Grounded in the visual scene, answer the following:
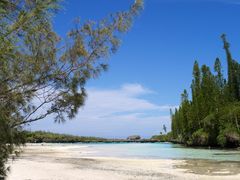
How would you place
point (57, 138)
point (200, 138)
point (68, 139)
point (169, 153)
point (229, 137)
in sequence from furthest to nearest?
point (68, 139) → point (57, 138) → point (200, 138) → point (229, 137) → point (169, 153)

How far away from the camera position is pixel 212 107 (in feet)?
259

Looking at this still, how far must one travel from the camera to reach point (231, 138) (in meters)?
63.4

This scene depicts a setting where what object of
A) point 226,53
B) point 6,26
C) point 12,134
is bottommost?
point 12,134

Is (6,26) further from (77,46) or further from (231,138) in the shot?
(231,138)

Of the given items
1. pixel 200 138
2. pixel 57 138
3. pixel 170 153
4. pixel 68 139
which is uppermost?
pixel 57 138

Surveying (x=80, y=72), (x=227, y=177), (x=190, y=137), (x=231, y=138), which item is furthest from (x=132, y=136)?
(x=80, y=72)

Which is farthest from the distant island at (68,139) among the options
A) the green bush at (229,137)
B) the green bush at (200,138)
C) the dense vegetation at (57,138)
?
the green bush at (229,137)

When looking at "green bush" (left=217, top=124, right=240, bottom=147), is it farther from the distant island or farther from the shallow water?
the distant island

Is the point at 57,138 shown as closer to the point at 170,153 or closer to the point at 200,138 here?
the point at 200,138

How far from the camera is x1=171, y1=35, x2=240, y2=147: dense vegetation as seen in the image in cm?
6968

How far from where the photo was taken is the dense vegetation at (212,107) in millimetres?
69681

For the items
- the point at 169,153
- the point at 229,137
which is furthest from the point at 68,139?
the point at 169,153

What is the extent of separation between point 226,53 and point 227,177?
216ft

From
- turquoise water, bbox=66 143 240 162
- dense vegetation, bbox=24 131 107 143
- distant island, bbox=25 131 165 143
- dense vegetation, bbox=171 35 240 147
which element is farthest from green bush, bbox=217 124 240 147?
dense vegetation, bbox=24 131 107 143
